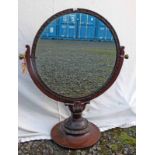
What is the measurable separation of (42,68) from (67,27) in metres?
0.30

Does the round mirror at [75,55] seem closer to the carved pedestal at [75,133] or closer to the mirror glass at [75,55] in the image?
the mirror glass at [75,55]

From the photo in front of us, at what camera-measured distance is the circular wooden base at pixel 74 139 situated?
63.5 inches

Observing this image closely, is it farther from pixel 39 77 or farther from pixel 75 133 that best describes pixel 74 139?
pixel 39 77

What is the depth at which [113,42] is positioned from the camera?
60.1 inches

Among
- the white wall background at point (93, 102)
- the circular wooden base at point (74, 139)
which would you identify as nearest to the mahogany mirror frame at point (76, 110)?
the circular wooden base at point (74, 139)

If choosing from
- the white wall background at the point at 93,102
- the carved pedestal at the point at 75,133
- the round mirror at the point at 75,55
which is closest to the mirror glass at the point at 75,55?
the round mirror at the point at 75,55

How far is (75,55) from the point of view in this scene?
1.52 m

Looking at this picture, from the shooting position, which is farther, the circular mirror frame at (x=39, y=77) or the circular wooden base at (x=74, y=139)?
the circular wooden base at (x=74, y=139)

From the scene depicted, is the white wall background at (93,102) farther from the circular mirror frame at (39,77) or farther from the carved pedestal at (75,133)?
the circular mirror frame at (39,77)

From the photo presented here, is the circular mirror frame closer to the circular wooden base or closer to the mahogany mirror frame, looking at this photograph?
the mahogany mirror frame

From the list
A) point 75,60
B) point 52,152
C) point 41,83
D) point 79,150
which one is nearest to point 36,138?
point 52,152

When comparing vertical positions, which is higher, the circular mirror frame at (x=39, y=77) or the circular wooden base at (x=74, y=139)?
the circular mirror frame at (x=39, y=77)

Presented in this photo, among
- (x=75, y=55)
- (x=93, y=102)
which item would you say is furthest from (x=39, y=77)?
(x=93, y=102)

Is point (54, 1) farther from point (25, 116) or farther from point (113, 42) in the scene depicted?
point (25, 116)
